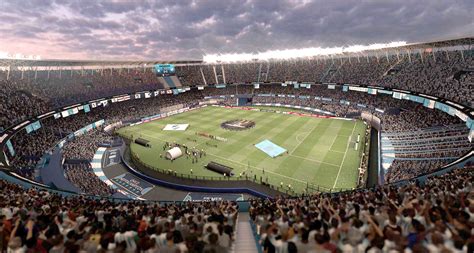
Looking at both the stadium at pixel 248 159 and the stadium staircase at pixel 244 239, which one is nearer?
the stadium at pixel 248 159

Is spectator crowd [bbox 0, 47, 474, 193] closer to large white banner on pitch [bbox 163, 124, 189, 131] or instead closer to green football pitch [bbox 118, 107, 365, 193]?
green football pitch [bbox 118, 107, 365, 193]

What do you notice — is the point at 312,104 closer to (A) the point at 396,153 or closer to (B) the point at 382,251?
(A) the point at 396,153

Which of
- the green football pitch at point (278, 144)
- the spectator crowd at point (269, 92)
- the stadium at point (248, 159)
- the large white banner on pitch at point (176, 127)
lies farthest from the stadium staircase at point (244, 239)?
the large white banner on pitch at point (176, 127)

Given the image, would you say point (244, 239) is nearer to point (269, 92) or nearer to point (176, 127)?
point (176, 127)

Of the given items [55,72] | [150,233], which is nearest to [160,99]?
[55,72]

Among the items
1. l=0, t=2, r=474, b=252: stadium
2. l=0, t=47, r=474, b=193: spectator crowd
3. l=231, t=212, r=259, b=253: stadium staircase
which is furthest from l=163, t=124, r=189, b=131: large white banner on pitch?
l=231, t=212, r=259, b=253: stadium staircase

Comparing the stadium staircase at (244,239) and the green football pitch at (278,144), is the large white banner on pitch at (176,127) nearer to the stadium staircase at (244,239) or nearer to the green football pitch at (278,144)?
the green football pitch at (278,144)
